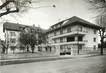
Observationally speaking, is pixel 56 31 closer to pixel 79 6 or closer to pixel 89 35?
pixel 89 35

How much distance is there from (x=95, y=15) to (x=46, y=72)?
20.2 feet

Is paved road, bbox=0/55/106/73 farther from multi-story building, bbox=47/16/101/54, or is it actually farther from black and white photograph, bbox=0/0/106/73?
multi-story building, bbox=47/16/101/54

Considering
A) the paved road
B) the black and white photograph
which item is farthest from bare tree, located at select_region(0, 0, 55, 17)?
the paved road

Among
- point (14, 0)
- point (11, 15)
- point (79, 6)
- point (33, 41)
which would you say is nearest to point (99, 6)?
point (79, 6)

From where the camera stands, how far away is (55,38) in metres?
44.8

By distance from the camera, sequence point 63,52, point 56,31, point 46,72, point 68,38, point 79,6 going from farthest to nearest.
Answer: point 56,31 → point 68,38 → point 63,52 → point 79,6 → point 46,72

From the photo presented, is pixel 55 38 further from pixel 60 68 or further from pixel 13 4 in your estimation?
pixel 13 4

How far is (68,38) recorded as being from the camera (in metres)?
37.6

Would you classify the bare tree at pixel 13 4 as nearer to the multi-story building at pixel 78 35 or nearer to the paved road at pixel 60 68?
the paved road at pixel 60 68

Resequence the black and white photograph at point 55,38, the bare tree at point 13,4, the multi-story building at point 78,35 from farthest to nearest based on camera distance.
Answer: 1. the multi-story building at point 78,35
2. the black and white photograph at point 55,38
3. the bare tree at point 13,4

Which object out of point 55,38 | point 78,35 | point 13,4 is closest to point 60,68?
point 13,4

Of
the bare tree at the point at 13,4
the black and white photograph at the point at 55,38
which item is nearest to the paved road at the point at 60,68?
the black and white photograph at the point at 55,38

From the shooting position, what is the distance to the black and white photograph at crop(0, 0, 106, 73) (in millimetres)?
8898

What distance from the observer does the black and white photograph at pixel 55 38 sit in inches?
350
